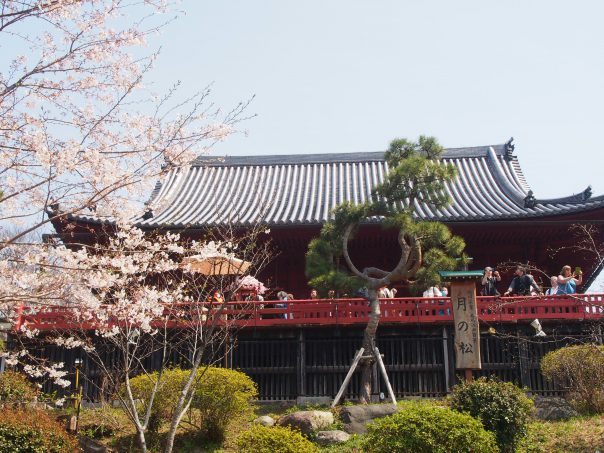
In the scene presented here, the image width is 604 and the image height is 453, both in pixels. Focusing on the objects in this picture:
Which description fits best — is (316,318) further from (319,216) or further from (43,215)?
(43,215)

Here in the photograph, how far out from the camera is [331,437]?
13.2 m

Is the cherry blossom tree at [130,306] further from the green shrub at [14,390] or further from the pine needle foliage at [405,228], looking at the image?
the pine needle foliage at [405,228]

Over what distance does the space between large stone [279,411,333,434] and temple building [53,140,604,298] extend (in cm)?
558

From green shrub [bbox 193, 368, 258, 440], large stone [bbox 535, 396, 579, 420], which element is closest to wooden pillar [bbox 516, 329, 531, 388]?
large stone [bbox 535, 396, 579, 420]

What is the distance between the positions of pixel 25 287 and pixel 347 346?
893cm

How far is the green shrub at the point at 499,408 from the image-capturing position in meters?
12.1

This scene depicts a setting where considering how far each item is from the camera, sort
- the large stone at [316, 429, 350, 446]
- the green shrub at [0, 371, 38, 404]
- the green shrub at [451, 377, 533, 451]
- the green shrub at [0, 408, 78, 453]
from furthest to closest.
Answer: the green shrub at [0, 371, 38, 404] → the large stone at [316, 429, 350, 446] → the green shrub at [451, 377, 533, 451] → the green shrub at [0, 408, 78, 453]

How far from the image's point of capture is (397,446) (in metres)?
10.4

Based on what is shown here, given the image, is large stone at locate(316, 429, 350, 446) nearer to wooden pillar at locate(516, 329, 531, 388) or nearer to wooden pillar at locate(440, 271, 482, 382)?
wooden pillar at locate(440, 271, 482, 382)

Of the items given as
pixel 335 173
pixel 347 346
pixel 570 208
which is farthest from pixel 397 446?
pixel 335 173

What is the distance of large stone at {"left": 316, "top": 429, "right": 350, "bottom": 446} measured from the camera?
43.0 feet

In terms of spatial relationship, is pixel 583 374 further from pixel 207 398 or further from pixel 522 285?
pixel 207 398

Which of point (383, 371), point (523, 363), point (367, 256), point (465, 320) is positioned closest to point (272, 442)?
point (383, 371)

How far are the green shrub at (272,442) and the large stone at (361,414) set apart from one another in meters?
2.63
